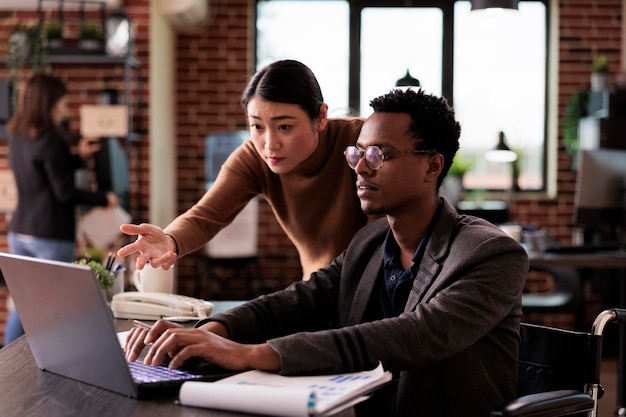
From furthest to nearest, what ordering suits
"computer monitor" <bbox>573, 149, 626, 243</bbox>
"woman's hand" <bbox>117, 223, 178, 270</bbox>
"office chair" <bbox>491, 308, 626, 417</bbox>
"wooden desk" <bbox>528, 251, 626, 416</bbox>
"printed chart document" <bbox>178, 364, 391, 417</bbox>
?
"computer monitor" <bbox>573, 149, 626, 243</bbox> → "wooden desk" <bbox>528, 251, 626, 416</bbox> → "woman's hand" <bbox>117, 223, 178, 270</bbox> → "office chair" <bbox>491, 308, 626, 417</bbox> → "printed chart document" <bbox>178, 364, 391, 417</bbox>

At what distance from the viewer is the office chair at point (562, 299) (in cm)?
463

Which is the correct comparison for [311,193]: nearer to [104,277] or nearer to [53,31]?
[104,277]

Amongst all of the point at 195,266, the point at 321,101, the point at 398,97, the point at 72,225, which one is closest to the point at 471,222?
the point at 398,97

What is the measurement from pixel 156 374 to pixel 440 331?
49 cm

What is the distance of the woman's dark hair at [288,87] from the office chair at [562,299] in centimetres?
269

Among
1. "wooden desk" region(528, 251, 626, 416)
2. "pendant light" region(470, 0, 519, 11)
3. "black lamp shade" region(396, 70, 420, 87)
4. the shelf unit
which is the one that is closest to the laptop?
"pendant light" region(470, 0, 519, 11)

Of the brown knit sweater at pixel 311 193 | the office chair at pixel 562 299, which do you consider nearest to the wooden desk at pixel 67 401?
the brown knit sweater at pixel 311 193

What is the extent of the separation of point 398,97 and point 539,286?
5.13 m

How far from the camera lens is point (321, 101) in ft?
7.54

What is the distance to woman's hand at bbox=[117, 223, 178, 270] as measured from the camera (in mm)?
1922

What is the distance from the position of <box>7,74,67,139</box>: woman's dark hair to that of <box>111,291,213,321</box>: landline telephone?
2.35m

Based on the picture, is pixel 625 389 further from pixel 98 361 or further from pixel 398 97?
pixel 98 361

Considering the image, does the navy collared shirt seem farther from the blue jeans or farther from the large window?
the large window

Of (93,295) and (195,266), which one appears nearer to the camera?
(93,295)
